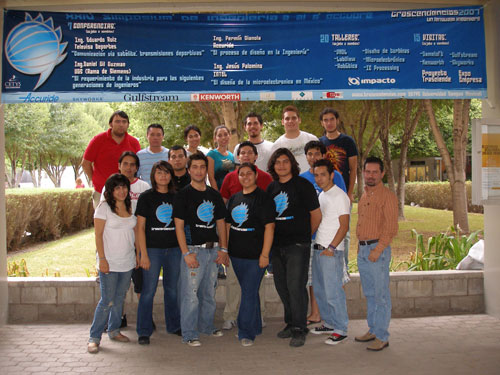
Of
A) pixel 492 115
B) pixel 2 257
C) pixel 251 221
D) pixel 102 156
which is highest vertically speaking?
pixel 492 115

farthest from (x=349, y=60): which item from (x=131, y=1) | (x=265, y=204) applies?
(x=131, y=1)

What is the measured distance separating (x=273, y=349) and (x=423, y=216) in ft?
52.4

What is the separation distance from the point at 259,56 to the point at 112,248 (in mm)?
2957

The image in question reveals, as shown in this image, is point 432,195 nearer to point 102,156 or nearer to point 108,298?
point 102,156

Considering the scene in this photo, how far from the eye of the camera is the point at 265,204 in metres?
4.82

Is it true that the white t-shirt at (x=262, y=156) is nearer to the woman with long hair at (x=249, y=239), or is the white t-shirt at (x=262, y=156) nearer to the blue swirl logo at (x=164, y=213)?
the woman with long hair at (x=249, y=239)

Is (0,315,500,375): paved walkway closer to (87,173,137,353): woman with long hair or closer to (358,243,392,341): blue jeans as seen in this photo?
(358,243,392,341): blue jeans

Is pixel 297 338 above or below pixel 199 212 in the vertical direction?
below

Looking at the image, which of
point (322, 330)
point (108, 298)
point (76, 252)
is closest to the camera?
point (108, 298)

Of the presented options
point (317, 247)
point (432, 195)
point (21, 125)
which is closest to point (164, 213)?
point (317, 247)

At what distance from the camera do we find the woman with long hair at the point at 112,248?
482 cm

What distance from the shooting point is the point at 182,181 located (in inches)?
213

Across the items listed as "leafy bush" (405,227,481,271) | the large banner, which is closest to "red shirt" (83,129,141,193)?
the large banner

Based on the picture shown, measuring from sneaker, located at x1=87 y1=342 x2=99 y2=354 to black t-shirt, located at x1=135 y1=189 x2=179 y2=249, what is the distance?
1129mm
